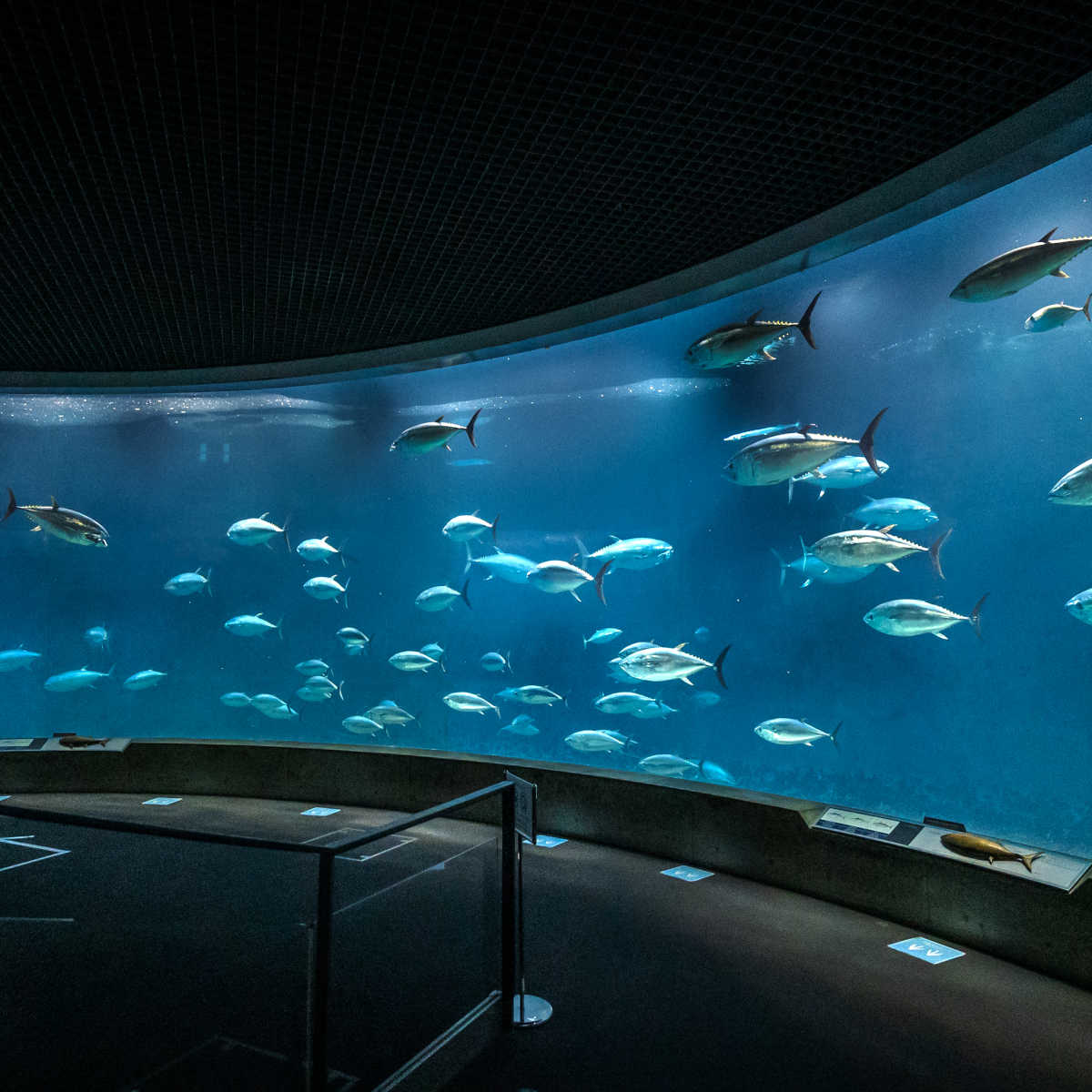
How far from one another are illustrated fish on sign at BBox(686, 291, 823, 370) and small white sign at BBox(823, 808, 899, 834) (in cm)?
295

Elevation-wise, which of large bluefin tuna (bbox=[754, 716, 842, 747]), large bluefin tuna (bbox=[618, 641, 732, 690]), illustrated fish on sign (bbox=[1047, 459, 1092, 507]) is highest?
illustrated fish on sign (bbox=[1047, 459, 1092, 507])

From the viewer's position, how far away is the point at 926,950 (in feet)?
11.0

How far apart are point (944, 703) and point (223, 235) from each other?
1241 cm

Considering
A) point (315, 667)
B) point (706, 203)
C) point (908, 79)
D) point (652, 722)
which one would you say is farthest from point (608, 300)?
point (652, 722)

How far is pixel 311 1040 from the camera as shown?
174 centimetres

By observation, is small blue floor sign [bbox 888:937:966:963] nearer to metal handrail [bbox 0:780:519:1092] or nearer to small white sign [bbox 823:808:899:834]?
small white sign [bbox 823:808:899:834]

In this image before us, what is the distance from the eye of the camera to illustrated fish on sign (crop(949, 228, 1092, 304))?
3184mm

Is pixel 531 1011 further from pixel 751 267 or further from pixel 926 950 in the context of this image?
pixel 751 267

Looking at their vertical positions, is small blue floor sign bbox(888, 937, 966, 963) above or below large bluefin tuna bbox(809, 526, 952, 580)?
below

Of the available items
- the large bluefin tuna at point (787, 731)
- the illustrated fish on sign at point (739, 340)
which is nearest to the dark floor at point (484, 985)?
the large bluefin tuna at point (787, 731)

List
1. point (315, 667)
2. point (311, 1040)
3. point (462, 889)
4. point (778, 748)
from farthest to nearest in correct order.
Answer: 1. point (778, 748)
2. point (315, 667)
3. point (462, 889)
4. point (311, 1040)

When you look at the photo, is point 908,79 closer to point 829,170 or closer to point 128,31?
point 829,170

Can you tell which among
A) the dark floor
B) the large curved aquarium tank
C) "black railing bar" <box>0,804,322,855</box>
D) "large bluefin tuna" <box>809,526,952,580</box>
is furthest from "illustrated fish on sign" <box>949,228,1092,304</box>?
"black railing bar" <box>0,804,322,855</box>

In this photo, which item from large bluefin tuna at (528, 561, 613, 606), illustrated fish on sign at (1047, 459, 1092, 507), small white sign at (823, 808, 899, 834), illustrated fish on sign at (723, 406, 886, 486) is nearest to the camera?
illustrated fish on sign at (1047, 459, 1092, 507)
